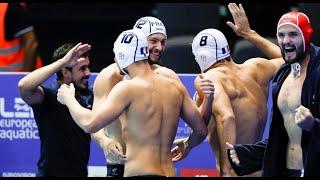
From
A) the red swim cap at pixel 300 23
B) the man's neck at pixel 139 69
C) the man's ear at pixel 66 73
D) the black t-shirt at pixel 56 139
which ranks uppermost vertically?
the red swim cap at pixel 300 23

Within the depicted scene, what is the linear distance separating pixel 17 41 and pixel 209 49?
3.23 meters

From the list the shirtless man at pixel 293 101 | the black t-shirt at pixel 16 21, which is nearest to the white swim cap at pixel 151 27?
the shirtless man at pixel 293 101

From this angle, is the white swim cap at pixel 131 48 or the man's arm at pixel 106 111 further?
the white swim cap at pixel 131 48

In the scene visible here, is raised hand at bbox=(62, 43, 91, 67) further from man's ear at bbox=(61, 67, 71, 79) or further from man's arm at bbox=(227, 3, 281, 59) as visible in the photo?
man's arm at bbox=(227, 3, 281, 59)

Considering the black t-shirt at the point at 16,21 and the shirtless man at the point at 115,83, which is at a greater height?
the black t-shirt at the point at 16,21

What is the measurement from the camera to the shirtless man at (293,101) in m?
9.93

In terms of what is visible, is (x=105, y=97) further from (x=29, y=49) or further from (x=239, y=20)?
(x=29, y=49)

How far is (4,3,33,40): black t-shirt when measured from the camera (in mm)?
13703

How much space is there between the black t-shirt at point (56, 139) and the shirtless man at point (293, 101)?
1947mm

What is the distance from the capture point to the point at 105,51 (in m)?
14.2

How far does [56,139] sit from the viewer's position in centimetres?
1130

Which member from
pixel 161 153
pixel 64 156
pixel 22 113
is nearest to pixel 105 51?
pixel 22 113

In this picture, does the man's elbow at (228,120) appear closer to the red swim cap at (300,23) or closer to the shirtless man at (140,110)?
the shirtless man at (140,110)

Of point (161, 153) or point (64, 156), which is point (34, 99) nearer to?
point (64, 156)
